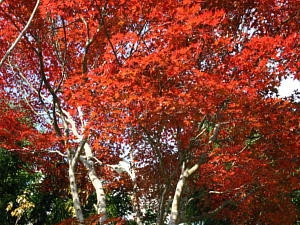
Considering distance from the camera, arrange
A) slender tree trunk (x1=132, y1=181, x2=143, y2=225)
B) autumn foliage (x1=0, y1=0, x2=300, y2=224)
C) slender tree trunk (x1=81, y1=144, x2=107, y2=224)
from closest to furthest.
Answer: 1. autumn foliage (x1=0, y1=0, x2=300, y2=224)
2. slender tree trunk (x1=81, y1=144, x2=107, y2=224)
3. slender tree trunk (x1=132, y1=181, x2=143, y2=225)

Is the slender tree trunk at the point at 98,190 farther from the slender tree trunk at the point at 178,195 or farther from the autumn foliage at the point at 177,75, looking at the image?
the slender tree trunk at the point at 178,195

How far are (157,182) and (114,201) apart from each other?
24.8 ft

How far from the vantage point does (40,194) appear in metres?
18.1

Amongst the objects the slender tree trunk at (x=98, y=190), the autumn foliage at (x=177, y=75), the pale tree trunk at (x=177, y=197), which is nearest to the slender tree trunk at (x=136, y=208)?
the autumn foliage at (x=177, y=75)

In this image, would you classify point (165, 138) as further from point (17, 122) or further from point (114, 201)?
point (114, 201)

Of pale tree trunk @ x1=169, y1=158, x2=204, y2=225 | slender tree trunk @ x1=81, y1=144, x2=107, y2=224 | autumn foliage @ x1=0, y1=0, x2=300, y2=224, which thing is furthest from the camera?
slender tree trunk @ x1=81, y1=144, x2=107, y2=224

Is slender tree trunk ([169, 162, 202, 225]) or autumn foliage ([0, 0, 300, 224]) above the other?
autumn foliage ([0, 0, 300, 224])

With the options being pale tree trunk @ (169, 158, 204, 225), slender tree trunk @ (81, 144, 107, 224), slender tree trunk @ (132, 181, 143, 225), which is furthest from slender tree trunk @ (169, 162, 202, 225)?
slender tree trunk @ (81, 144, 107, 224)

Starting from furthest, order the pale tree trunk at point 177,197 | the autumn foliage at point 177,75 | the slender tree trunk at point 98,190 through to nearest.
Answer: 1. the slender tree trunk at point 98,190
2. the pale tree trunk at point 177,197
3. the autumn foliage at point 177,75

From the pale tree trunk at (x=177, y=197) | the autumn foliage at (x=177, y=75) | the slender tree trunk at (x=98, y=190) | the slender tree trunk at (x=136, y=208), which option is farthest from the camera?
the slender tree trunk at (x=136, y=208)

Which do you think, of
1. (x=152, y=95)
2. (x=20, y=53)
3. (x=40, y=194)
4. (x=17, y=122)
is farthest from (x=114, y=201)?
(x=152, y=95)

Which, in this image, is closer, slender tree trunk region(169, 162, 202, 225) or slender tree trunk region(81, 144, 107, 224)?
slender tree trunk region(169, 162, 202, 225)

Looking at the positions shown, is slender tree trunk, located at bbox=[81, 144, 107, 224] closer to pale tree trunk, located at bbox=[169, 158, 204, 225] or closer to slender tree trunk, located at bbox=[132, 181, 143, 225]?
slender tree trunk, located at bbox=[132, 181, 143, 225]

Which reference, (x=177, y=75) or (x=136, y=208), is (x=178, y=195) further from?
(x=177, y=75)
